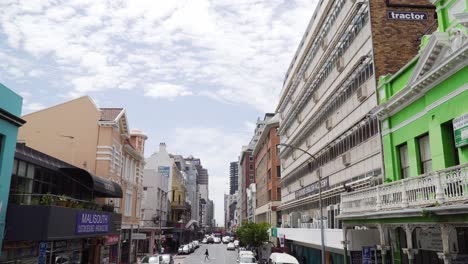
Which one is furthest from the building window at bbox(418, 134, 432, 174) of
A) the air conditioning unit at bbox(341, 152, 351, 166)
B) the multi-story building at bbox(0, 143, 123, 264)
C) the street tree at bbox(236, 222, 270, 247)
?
the street tree at bbox(236, 222, 270, 247)

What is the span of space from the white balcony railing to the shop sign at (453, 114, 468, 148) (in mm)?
2035

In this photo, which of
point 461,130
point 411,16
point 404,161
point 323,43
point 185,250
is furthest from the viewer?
point 185,250

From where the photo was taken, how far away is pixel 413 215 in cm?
1328

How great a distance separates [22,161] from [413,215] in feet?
58.5

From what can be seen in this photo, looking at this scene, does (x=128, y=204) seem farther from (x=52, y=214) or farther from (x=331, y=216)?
(x=52, y=214)

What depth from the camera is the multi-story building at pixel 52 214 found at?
61.4ft

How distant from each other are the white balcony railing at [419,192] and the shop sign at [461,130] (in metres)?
2.04

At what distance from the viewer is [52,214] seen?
19766mm

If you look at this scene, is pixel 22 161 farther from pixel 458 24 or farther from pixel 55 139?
pixel 458 24

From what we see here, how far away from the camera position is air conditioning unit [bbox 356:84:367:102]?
77.7 feet

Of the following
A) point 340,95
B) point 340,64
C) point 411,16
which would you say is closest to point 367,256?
point 340,95

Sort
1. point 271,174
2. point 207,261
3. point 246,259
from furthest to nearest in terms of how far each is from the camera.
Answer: point 271,174, point 207,261, point 246,259

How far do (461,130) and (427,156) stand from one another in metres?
3.73

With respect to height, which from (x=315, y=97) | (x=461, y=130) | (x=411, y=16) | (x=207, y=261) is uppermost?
(x=411, y=16)
